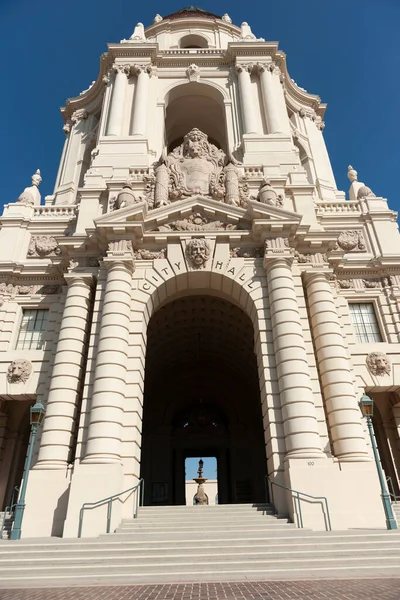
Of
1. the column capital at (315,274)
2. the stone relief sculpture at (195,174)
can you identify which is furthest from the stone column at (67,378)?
the column capital at (315,274)

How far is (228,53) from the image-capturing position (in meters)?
33.8

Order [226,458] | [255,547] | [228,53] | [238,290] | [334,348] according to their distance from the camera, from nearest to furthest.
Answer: [255,547] < [334,348] < [238,290] < [226,458] < [228,53]

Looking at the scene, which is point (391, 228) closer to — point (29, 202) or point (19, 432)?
point (29, 202)

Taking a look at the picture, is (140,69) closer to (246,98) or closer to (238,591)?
(246,98)

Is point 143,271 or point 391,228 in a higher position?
point 391,228

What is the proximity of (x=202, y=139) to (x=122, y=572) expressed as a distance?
20897mm

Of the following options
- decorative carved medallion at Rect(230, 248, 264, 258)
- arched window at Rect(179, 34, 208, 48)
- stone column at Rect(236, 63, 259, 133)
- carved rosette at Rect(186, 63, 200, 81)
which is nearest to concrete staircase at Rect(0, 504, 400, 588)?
decorative carved medallion at Rect(230, 248, 264, 258)

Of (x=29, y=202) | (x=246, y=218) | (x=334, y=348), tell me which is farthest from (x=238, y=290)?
(x=29, y=202)

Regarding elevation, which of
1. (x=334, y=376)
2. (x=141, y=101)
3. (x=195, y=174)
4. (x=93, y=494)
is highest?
(x=141, y=101)

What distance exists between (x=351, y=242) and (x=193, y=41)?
29244 millimetres

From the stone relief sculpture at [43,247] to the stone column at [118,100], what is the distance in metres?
9.61

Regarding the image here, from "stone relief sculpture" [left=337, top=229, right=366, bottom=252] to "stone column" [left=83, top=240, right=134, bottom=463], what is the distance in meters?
12.5

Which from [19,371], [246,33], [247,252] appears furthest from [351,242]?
[246,33]

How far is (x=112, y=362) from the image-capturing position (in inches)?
633
